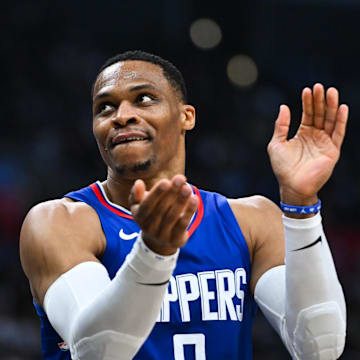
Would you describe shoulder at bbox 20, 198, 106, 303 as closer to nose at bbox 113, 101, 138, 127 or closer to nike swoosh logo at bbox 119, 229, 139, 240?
nike swoosh logo at bbox 119, 229, 139, 240

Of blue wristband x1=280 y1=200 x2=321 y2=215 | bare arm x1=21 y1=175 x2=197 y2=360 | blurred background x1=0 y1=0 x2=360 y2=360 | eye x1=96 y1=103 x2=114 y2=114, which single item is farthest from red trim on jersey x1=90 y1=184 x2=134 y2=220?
blurred background x1=0 y1=0 x2=360 y2=360

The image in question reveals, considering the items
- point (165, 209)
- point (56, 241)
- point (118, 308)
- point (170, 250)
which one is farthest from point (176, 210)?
point (56, 241)

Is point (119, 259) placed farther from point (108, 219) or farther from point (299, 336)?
point (299, 336)

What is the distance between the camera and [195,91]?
446 inches

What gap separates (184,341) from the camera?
294 cm

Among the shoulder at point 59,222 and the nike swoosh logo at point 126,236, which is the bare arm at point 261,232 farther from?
the shoulder at point 59,222

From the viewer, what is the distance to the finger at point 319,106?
2801mm

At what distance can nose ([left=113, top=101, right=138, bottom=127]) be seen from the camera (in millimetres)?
3104

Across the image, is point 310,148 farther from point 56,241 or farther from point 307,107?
point 56,241

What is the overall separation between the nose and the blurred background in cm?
444

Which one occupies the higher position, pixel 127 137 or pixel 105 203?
pixel 127 137

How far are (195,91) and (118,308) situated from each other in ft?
29.8

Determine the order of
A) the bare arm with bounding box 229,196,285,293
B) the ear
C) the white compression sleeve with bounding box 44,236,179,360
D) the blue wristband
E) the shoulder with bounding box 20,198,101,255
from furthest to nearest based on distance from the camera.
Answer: the ear → the bare arm with bounding box 229,196,285,293 → the shoulder with bounding box 20,198,101,255 → the blue wristband → the white compression sleeve with bounding box 44,236,179,360

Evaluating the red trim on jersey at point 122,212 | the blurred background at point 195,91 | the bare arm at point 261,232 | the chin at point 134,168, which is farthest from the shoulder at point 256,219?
the blurred background at point 195,91
